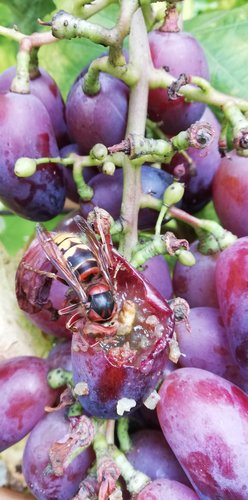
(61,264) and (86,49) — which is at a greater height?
(86,49)

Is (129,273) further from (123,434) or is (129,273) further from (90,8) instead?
(90,8)

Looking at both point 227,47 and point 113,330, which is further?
point 227,47

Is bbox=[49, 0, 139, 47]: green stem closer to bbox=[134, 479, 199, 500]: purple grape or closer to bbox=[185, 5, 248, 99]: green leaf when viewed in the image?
bbox=[185, 5, 248, 99]: green leaf

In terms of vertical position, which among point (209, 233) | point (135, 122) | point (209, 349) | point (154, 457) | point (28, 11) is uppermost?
point (28, 11)

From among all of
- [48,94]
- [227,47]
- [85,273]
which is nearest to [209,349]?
[85,273]

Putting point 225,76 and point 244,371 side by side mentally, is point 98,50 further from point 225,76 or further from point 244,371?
point 244,371

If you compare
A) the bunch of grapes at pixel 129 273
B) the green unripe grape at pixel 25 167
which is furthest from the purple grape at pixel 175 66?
the green unripe grape at pixel 25 167

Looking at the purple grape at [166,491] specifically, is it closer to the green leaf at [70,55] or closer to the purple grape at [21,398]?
the purple grape at [21,398]
